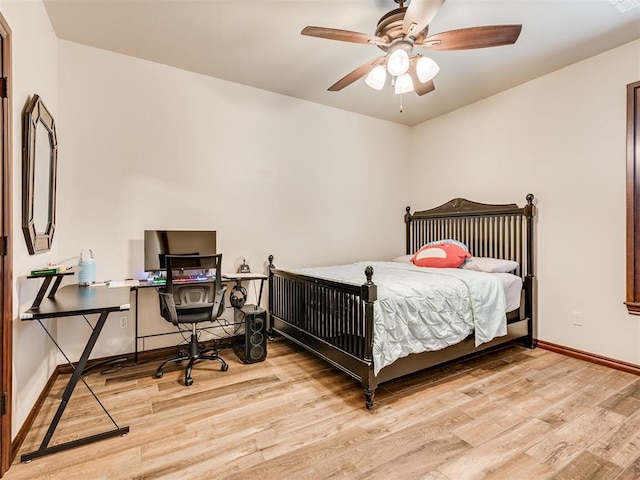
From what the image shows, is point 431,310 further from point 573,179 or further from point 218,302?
point 573,179

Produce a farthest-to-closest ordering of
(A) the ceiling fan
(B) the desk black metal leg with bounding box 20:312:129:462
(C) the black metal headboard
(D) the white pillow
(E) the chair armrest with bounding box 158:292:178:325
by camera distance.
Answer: (C) the black metal headboard, (D) the white pillow, (E) the chair armrest with bounding box 158:292:178:325, (A) the ceiling fan, (B) the desk black metal leg with bounding box 20:312:129:462

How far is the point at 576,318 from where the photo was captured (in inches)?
126

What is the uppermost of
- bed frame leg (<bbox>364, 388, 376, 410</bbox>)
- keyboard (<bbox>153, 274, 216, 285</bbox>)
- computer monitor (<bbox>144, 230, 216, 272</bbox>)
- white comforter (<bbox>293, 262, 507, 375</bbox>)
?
computer monitor (<bbox>144, 230, 216, 272</bbox>)

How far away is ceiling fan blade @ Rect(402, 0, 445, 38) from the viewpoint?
Answer: 170 centimetres

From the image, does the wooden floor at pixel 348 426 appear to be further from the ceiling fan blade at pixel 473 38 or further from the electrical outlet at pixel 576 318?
the ceiling fan blade at pixel 473 38

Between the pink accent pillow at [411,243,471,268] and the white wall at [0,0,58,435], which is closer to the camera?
the white wall at [0,0,58,435]

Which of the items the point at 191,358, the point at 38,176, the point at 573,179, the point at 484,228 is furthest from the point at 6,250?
the point at 573,179

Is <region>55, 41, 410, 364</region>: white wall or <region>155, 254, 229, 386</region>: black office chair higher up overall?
<region>55, 41, 410, 364</region>: white wall

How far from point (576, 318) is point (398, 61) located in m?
2.93

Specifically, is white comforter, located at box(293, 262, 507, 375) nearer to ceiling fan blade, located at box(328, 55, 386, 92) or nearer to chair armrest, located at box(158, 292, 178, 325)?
chair armrest, located at box(158, 292, 178, 325)

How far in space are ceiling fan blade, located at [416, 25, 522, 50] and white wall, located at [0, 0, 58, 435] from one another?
2392mm

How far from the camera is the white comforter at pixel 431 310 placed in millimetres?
2324

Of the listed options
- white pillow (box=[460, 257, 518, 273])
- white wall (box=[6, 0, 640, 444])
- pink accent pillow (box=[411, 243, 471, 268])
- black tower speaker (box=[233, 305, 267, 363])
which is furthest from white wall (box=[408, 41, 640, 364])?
black tower speaker (box=[233, 305, 267, 363])

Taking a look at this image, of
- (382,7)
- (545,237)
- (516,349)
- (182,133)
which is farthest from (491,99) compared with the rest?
(182,133)
